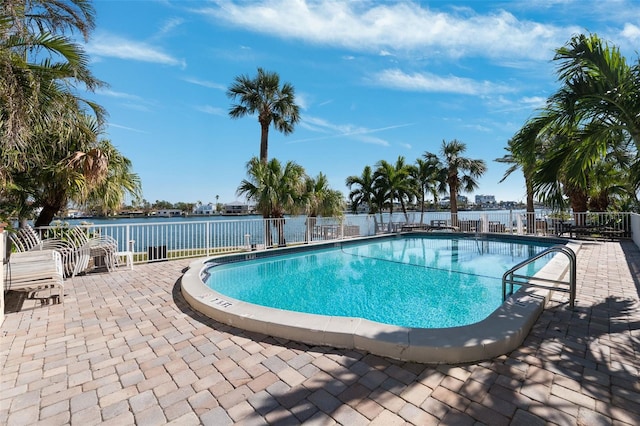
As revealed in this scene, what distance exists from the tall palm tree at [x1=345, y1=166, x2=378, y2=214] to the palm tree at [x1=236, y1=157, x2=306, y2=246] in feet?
28.7

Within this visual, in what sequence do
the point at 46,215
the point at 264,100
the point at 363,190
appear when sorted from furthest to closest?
the point at 363,190 → the point at 264,100 → the point at 46,215

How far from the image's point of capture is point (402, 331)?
268 centimetres

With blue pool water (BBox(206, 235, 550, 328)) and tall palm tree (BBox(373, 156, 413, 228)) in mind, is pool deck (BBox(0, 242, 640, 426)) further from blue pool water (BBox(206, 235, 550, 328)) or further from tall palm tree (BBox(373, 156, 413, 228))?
tall palm tree (BBox(373, 156, 413, 228))

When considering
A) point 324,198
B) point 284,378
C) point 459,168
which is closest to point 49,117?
point 284,378

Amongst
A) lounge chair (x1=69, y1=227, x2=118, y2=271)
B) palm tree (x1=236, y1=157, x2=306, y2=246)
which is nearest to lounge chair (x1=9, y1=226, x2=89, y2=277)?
lounge chair (x1=69, y1=227, x2=118, y2=271)

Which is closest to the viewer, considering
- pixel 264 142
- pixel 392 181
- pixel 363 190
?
pixel 264 142

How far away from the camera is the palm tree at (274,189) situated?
34.4ft

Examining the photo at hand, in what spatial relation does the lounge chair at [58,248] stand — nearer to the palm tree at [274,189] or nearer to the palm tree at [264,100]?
the palm tree at [274,189]

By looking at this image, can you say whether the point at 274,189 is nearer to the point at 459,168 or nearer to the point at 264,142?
the point at 264,142

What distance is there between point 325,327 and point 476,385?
1.36 meters

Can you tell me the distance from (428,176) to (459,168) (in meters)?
1.93

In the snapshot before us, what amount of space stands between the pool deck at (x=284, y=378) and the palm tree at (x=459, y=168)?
1580 centimetres

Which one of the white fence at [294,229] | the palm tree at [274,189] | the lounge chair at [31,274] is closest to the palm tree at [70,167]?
the white fence at [294,229]

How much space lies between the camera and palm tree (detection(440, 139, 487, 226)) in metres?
17.7
